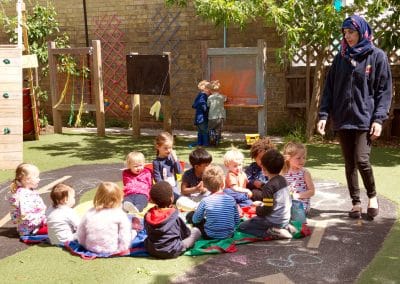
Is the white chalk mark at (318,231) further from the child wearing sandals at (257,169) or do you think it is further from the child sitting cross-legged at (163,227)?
the child sitting cross-legged at (163,227)

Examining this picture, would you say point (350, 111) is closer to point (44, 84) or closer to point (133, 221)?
point (133, 221)

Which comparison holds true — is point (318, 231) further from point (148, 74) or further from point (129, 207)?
point (148, 74)

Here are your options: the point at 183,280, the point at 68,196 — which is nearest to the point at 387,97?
the point at 183,280

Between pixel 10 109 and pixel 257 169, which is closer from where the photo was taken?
pixel 257 169

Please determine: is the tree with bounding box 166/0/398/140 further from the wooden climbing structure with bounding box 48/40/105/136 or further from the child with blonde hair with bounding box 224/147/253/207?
the child with blonde hair with bounding box 224/147/253/207

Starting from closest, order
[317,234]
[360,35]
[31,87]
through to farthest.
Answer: [317,234] → [360,35] → [31,87]

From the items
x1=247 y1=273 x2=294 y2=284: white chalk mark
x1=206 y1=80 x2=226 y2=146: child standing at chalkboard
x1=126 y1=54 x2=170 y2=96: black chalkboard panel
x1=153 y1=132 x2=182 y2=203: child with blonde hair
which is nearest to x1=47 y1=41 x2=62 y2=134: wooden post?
x1=126 y1=54 x2=170 y2=96: black chalkboard panel

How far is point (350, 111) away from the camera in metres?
5.43

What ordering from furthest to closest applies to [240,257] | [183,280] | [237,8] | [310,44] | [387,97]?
[310,44]
[237,8]
[387,97]
[240,257]
[183,280]

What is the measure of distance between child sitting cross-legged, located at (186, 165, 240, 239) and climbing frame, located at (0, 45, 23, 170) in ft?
16.2

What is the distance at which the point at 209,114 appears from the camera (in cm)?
1098

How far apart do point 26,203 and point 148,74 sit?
6.89m

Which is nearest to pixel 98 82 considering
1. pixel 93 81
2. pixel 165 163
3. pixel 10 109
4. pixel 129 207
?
pixel 93 81

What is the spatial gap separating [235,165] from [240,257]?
1.59m
